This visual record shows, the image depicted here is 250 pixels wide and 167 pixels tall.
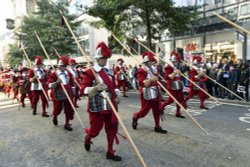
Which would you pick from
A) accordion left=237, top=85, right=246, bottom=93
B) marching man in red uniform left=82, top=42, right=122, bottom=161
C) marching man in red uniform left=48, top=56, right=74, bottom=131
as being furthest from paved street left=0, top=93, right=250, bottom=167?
accordion left=237, top=85, right=246, bottom=93

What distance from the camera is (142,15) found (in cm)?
1545

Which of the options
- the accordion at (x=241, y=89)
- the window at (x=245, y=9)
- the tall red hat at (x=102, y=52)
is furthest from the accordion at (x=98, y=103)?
the window at (x=245, y=9)

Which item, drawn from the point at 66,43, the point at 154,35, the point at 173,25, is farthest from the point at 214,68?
the point at 66,43

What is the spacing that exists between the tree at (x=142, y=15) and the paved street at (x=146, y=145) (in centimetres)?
798

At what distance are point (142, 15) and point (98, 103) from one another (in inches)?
456

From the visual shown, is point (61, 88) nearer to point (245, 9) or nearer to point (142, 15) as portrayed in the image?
point (142, 15)

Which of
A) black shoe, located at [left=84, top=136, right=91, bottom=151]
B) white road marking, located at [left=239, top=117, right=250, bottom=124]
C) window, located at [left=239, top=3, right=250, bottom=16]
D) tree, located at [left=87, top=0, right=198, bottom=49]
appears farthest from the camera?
window, located at [left=239, top=3, right=250, bottom=16]

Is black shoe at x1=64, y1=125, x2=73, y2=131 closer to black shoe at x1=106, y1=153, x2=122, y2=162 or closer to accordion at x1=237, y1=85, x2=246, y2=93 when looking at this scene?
black shoe at x1=106, y1=153, x2=122, y2=162

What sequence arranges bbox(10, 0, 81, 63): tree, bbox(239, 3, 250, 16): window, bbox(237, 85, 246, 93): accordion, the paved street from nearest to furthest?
the paved street < bbox(237, 85, 246, 93): accordion < bbox(239, 3, 250, 16): window < bbox(10, 0, 81, 63): tree

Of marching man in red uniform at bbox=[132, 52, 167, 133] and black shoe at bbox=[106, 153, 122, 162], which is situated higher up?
marching man in red uniform at bbox=[132, 52, 167, 133]

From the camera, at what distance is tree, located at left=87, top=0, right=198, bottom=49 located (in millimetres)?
14562

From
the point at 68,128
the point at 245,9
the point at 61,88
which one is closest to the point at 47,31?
the point at 245,9

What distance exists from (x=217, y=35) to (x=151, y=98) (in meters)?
15.8

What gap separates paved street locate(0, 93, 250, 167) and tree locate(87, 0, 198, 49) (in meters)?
7.98
